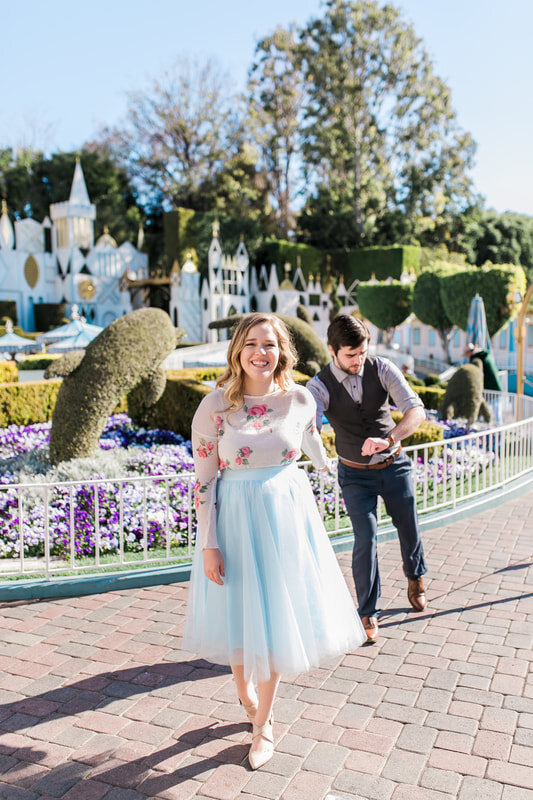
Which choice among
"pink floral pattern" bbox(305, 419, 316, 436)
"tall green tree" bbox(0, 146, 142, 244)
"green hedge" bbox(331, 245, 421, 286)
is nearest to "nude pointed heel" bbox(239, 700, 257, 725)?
"pink floral pattern" bbox(305, 419, 316, 436)

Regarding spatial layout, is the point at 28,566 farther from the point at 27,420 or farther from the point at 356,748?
the point at 27,420

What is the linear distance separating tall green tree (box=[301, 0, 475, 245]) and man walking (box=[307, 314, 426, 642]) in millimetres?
35694

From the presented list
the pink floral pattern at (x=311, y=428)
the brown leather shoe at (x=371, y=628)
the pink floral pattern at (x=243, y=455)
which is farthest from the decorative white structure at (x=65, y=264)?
the pink floral pattern at (x=243, y=455)

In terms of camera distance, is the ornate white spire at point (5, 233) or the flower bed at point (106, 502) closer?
the flower bed at point (106, 502)

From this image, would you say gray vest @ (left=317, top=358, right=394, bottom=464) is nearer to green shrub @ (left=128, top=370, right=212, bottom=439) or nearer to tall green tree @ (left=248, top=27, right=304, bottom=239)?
green shrub @ (left=128, top=370, right=212, bottom=439)

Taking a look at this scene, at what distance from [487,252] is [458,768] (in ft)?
155

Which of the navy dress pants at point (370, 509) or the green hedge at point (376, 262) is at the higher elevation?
the green hedge at point (376, 262)

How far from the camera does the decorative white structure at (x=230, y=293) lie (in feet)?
107

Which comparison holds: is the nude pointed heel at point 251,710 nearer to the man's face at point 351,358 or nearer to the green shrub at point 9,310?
the man's face at point 351,358

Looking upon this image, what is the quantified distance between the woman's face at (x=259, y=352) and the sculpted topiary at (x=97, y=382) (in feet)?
15.9

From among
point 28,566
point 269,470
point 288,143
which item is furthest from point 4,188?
point 269,470

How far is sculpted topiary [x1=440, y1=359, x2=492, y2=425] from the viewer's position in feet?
32.7

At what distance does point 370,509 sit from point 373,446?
0.54m

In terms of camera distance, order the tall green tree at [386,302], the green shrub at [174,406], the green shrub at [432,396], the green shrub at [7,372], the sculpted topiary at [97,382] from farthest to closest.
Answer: the tall green tree at [386,302] < the green shrub at [7,372] < the green shrub at [432,396] < the green shrub at [174,406] < the sculpted topiary at [97,382]
